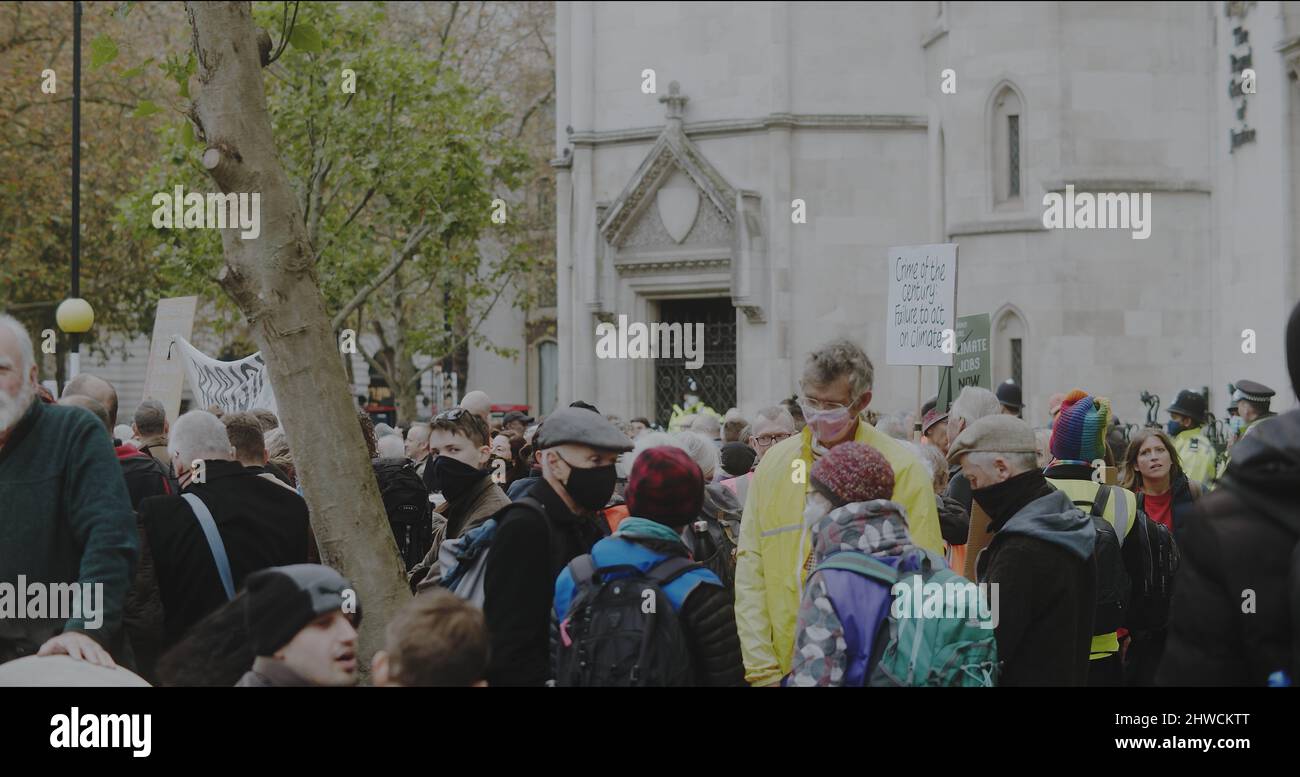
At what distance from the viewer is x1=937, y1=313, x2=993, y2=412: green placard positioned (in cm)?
1125

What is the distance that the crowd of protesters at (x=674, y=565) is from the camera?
3.04 metres

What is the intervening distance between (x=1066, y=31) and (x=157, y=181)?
12912mm

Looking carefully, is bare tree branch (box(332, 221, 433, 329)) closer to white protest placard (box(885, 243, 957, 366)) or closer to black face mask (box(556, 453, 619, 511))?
white protest placard (box(885, 243, 957, 366))

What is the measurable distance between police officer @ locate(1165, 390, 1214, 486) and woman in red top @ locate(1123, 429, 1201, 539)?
2028 millimetres

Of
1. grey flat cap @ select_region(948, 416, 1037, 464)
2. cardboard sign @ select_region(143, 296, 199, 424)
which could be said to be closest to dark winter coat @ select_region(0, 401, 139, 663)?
grey flat cap @ select_region(948, 416, 1037, 464)

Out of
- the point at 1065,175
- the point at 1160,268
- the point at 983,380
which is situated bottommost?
the point at 983,380

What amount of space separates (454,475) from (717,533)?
1175mm

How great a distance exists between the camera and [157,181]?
2198 cm

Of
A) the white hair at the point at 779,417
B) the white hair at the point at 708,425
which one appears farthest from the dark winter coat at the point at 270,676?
the white hair at the point at 708,425

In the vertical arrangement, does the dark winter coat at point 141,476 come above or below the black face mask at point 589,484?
below

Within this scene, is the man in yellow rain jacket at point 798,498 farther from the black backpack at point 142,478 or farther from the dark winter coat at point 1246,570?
the black backpack at point 142,478

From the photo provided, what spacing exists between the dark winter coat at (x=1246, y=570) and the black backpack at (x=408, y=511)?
483 centimetres
